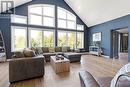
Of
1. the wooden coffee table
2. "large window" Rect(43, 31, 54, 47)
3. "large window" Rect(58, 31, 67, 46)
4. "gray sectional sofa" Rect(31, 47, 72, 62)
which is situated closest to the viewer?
the wooden coffee table

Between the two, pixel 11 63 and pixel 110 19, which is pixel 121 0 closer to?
pixel 110 19

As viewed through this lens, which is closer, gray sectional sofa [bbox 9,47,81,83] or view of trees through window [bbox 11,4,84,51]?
gray sectional sofa [bbox 9,47,81,83]

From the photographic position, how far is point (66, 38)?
30.3 feet

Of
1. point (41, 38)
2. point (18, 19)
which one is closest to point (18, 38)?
point (18, 19)

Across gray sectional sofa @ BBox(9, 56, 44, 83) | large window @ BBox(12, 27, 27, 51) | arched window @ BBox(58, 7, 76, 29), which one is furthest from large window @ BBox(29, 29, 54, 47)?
gray sectional sofa @ BBox(9, 56, 44, 83)

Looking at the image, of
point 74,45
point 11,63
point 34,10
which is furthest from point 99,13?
point 11,63

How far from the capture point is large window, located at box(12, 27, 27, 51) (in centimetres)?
694

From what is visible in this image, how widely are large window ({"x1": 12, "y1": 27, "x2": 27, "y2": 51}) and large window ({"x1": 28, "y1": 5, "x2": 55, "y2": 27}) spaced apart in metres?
0.90

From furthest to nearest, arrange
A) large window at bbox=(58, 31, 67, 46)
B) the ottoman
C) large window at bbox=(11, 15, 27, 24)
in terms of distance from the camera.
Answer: large window at bbox=(58, 31, 67, 46) → large window at bbox=(11, 15, 27, 24) → the ottoman

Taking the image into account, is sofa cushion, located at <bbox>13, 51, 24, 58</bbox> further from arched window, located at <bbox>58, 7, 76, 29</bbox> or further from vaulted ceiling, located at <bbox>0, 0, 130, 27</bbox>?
arched window, located at <bbox>58, 7, 76, 29</bbox>

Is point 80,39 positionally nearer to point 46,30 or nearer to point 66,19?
point 66,19

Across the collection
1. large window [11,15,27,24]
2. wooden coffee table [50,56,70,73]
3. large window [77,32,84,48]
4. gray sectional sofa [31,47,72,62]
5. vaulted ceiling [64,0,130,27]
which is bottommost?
A: wooden coffee table [50,56,70,73]

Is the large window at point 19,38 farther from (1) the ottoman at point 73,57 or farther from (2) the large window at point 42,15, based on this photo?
(1) the ottoman at point 73,57

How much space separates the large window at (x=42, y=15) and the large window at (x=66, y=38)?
1.17 meters
